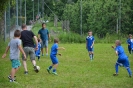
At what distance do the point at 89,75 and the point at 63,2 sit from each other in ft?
151

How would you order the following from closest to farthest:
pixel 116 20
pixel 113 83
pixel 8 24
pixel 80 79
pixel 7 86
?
pixel 7 86 → pixel 113 83 → pixel 80 79 → pixel 8 24 → pixel 116 20

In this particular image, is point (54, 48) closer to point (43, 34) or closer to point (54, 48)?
point (54, 48)

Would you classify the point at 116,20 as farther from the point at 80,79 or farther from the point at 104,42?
the point at 80,79

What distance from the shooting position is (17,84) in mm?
10711

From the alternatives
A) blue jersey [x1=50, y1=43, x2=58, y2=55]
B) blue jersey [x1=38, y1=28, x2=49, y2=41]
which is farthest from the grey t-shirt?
blue jersey [x1=38, y1=28, x2=49, y2=41]

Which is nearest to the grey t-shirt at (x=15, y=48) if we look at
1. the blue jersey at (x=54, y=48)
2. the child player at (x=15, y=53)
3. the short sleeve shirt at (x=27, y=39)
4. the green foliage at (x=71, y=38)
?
the child player at (x=15, y=53)

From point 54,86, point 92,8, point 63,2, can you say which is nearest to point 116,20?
point 92,8

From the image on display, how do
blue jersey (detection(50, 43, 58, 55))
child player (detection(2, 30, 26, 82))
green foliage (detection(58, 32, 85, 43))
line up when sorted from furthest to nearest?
green foliage (detection(58, 32, 85, 43)) → blue jersey (detection(50, 43, 58, 55)) → child player (detection(2, 30, 26, 82))

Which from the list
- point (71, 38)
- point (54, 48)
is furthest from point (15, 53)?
point (71, 38)

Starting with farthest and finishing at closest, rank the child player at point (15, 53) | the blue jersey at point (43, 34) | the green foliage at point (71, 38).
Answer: the green foliage at point (71, 38) → the blue jersey at point (43, 34) → the child player at point (15, 53)

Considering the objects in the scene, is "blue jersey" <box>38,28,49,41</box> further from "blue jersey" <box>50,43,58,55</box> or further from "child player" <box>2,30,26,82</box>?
"child player" <box>2,30,26,82</box>

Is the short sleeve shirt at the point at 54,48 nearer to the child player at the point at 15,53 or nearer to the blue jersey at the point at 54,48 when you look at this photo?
the blue jersey at the point at 54,48

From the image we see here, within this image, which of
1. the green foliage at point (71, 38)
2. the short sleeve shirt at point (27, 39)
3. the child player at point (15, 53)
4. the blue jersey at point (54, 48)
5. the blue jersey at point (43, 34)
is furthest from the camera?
the green foliage at point (71, 38)

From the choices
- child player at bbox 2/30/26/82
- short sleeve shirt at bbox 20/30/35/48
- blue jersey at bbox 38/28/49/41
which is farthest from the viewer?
blue jersey at bbox 38/28/49/41
